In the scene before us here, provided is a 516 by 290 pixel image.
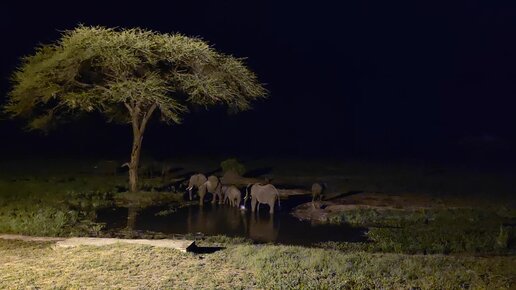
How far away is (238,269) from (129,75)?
13785 millimetres

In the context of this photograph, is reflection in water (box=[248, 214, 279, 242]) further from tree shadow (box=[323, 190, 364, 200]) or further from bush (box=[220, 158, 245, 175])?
bush (box=[220, 158, 245, 175])

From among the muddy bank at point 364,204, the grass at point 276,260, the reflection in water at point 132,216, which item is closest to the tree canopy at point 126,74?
the reflection in water at point 132,216

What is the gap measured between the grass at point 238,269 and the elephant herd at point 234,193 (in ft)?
25.8

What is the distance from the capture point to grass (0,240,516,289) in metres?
10.1

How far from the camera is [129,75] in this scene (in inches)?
920

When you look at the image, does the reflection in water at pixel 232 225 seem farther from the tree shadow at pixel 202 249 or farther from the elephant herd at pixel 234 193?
the tree shadow at pixel 202 249

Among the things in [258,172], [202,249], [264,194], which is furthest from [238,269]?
[258,172]

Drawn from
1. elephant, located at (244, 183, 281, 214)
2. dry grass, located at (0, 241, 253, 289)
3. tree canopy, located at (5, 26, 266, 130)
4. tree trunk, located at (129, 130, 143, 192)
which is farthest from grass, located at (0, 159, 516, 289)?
tree canopy, located at (5, 26, 266, 130)

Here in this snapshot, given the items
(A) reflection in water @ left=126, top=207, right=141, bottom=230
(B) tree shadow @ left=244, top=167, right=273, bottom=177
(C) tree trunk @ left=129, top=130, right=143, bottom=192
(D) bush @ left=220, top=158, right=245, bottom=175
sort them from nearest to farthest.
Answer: (A) reflection in water @ left=126, top=207, right=141, bottom=230 → (C) tree trunk @ left=129, top=130, right=143, bottom=192 → (D) bush @ left=220, top=158, right=245, bottom=175 → (B) tree shadow @ left=244, top=167, right=273, bottom=177

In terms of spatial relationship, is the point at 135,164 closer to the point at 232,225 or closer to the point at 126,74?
the point at 126,74

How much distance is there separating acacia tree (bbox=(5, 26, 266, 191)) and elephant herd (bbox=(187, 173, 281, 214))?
263cm

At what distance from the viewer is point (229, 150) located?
177 feet

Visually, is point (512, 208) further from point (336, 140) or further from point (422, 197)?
point (336, 140)

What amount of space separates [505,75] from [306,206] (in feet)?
244
